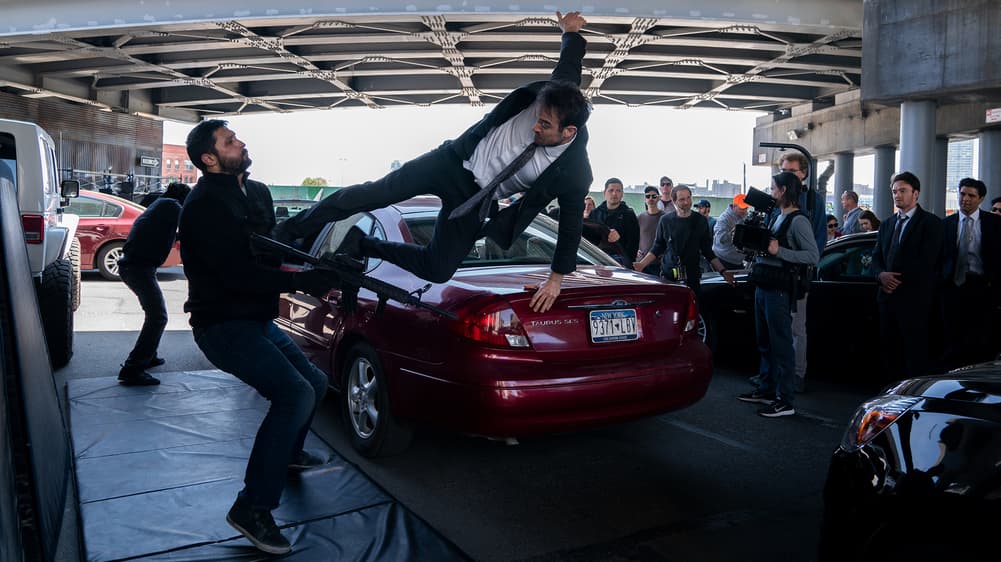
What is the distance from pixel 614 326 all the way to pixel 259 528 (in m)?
2.03

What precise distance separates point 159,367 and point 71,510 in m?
3.60

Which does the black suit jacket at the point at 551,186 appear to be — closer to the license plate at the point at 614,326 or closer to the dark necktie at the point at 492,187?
the dark necktie at the point at 492,187

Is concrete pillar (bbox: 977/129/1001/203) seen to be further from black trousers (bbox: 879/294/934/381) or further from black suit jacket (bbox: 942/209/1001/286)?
black trousers (bbox: 879/294/934/381)

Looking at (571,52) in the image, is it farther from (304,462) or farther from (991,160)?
(991,160)

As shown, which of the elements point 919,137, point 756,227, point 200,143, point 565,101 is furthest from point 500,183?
point 919,137

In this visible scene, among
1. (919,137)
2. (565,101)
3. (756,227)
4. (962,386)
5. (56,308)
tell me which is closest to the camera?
(962,386)

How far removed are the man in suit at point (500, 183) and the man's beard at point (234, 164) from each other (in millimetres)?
496

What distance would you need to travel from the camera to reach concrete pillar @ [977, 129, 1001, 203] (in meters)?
21.5

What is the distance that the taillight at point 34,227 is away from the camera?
7.00 m

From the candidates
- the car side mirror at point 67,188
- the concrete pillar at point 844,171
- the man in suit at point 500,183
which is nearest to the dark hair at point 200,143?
the man in suit at point 500,183

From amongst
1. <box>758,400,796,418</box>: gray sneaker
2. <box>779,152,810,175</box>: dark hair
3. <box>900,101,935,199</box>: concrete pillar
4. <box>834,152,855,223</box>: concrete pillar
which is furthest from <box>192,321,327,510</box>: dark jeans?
<box>834,152,855,223</box>: concrete pillar

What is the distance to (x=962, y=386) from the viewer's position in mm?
2371

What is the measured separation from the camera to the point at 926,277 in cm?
622

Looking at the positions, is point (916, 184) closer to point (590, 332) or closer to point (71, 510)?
point (590, 332)
